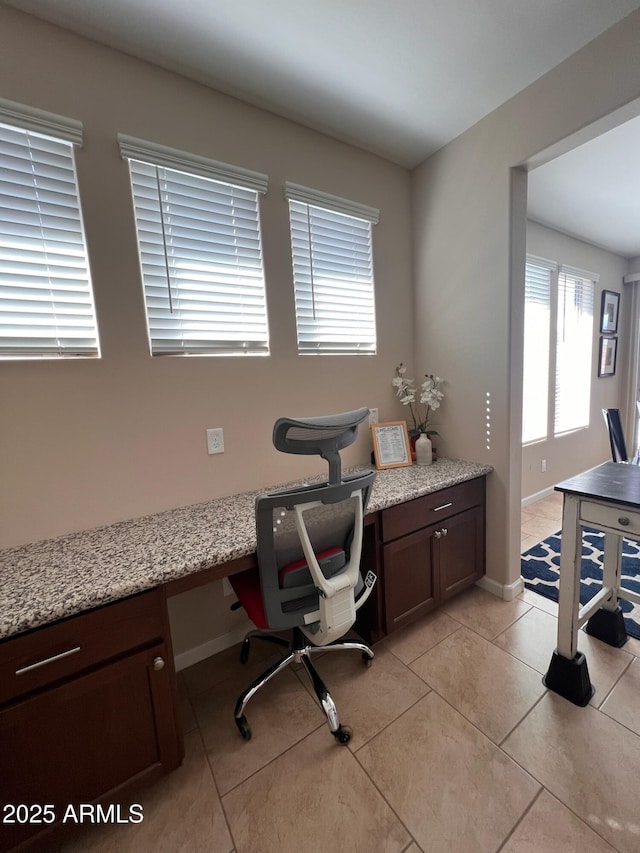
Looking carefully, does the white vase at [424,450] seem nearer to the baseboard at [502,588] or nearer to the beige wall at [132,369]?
the beige wall at [132,369]

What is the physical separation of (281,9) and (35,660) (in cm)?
Answer: 229

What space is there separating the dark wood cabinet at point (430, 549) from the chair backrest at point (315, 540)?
14.5 inches

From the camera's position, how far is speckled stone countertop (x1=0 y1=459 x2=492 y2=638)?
0.96 metres

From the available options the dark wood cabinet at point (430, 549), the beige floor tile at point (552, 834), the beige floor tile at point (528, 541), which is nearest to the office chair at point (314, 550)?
the dark wood cabinet at point (430, 549)

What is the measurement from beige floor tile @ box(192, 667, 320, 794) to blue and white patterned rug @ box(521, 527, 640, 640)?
1.61 metres

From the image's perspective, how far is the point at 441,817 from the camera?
1073 mm

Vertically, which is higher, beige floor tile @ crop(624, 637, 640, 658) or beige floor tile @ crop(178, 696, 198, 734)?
beige floor tile @ crop(624, 637, 640, 658)

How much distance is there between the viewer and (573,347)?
373 centimetres

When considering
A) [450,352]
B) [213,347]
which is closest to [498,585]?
[450,352]

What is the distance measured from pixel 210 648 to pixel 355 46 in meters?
2.86

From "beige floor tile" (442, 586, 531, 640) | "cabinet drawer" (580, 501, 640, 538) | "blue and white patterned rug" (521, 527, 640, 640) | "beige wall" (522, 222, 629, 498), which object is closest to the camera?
"cabinet drawer" (580, 501, 640, 538)

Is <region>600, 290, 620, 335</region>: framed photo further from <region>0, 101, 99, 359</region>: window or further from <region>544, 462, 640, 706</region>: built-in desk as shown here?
<region>0, 101, 99, 359</region>: window

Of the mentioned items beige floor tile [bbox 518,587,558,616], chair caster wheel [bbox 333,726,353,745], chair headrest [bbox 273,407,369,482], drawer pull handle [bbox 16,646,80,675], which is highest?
chair headrest [bbox 273,407,369,482]

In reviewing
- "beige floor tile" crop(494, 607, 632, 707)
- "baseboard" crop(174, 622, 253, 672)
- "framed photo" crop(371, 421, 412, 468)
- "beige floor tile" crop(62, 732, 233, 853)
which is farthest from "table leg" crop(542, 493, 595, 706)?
"baseboard" crop(174, 622, 253, 672)
